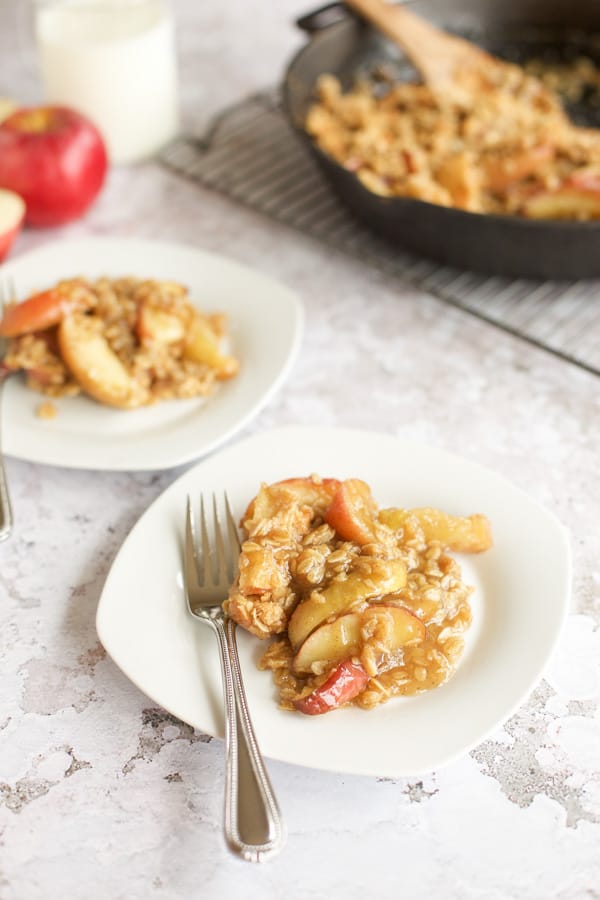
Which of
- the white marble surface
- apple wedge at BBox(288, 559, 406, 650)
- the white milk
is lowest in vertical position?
the white marble surface

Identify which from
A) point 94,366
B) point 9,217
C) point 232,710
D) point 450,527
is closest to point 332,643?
point 232,710

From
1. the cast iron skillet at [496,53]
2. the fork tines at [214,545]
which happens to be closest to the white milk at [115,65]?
the cast iron skillet at [496,53]

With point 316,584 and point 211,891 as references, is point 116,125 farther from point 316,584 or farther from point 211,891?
point 211,891

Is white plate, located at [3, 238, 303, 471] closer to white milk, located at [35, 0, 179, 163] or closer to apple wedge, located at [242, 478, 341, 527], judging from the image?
apple wedge, located at [242, 478, 341, 527]

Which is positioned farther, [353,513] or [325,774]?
[353,513]

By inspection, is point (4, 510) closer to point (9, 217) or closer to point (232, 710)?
point (232, 710)

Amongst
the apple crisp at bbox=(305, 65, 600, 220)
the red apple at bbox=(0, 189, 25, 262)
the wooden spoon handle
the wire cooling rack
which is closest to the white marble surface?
the wire cooling rack
